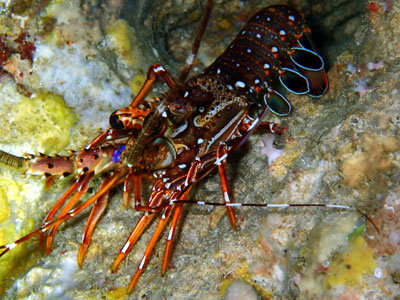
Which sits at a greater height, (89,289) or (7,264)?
(7,264)

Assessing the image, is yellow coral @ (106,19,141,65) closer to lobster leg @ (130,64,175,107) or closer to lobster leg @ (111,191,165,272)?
lobster leg @ (130,64,175,107)

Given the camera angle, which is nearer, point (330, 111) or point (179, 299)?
point (179, 299)

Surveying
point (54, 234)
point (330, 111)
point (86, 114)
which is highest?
point (86, 114)

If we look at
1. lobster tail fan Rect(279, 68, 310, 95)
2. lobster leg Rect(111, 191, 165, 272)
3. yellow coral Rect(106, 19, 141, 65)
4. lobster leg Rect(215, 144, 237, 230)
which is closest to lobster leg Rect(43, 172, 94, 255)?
lobster leg Rect(111, 191, 165, 272)

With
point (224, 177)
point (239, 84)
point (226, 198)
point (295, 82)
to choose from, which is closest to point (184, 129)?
point (224, 177)

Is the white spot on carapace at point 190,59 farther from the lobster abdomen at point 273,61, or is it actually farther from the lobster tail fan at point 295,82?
the lobster tail fan at point 295,82

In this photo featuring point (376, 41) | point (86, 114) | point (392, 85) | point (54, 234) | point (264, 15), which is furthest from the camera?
point (264, 15)

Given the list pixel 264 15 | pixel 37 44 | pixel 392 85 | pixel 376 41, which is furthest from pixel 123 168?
pixel 264 15

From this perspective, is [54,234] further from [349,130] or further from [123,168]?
[349,130]
